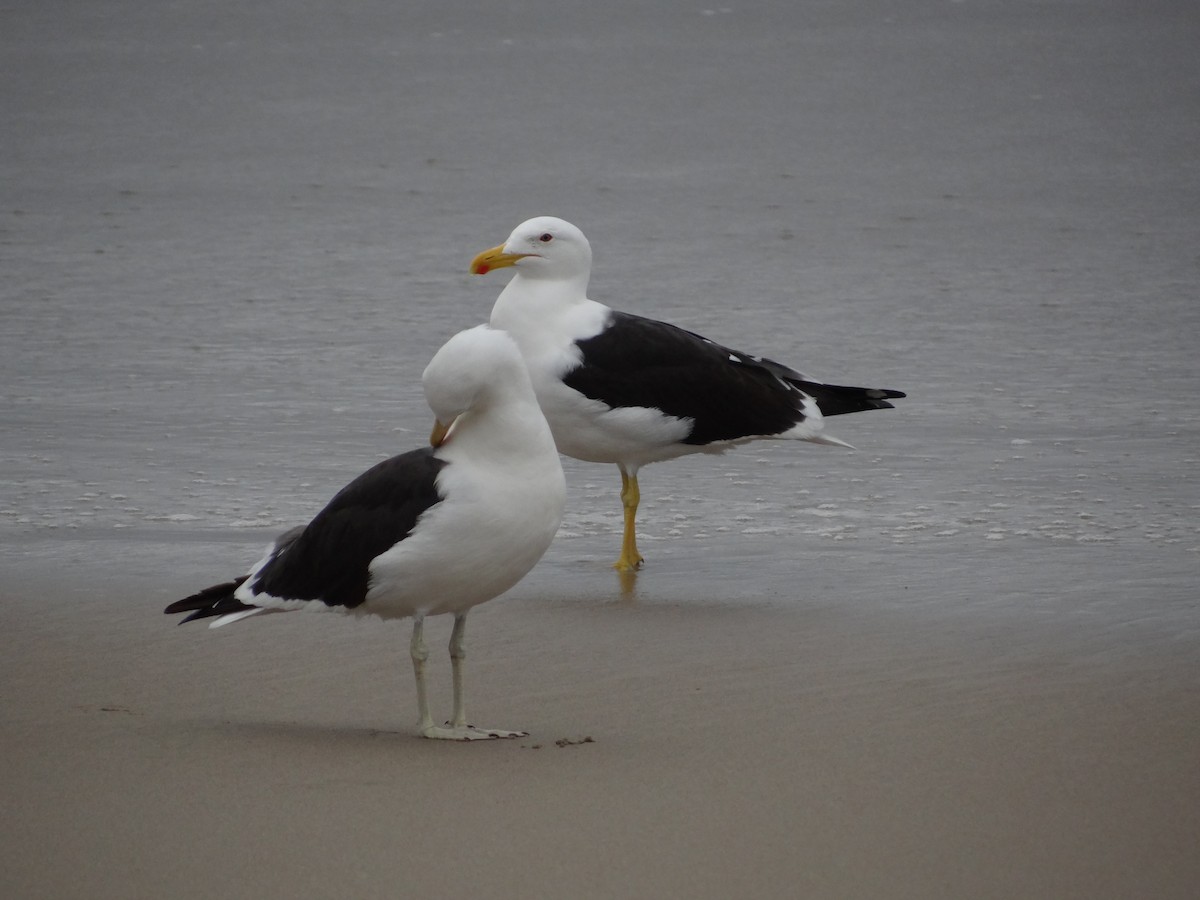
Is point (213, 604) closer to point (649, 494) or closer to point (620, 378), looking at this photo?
point (620, 378)

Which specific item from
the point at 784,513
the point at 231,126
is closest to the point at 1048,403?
the point at 784,513

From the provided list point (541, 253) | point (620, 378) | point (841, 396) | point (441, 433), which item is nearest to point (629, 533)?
point (620, 378)

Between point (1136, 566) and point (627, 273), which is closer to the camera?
point (1136, 566)

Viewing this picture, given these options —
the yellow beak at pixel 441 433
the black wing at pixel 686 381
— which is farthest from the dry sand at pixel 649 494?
the yellow beak at pixel 441 433

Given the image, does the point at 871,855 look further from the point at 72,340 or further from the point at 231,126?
the point at 231,126

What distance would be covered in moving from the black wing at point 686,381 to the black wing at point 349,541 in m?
2.09

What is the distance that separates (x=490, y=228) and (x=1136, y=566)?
326 inches

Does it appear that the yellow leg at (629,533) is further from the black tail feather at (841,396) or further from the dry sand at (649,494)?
the black tail feather at (841,396)

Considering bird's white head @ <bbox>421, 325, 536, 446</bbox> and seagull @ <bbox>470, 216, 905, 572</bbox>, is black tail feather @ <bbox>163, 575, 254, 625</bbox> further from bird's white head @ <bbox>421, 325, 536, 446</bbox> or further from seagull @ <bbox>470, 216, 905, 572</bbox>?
seagull @ <bbox>470, 216, 905, 572</bbox>

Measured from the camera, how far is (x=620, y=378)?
6746 mm

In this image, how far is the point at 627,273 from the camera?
12.4 m

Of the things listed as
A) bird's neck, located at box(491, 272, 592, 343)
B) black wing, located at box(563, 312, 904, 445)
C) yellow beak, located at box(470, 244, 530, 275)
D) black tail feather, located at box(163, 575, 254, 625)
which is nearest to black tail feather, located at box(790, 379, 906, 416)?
black wing, located at box(563, 312, 904, 445)

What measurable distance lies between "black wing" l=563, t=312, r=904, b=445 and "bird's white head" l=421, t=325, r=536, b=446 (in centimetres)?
212

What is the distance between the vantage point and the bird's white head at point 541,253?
22.7 ft
